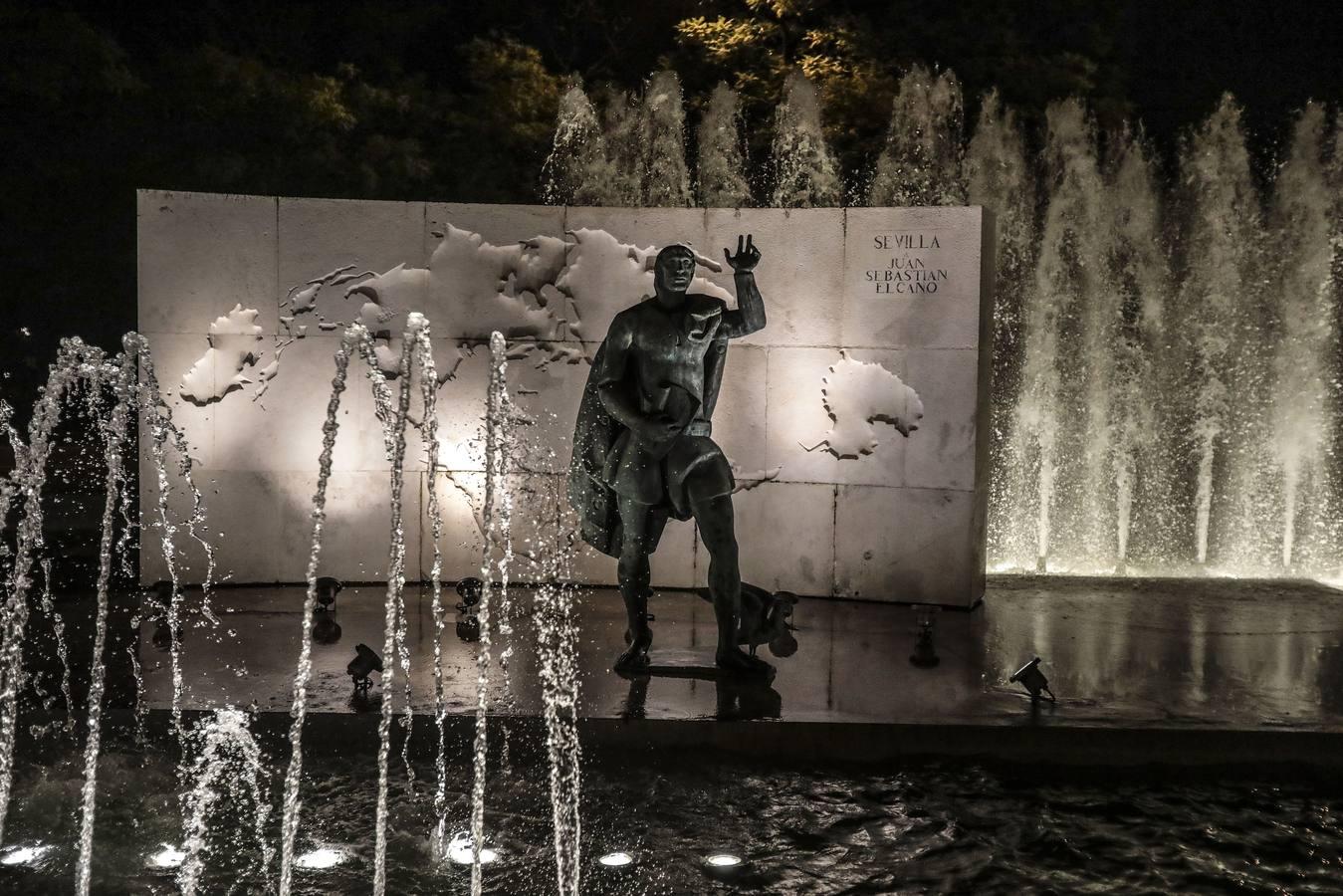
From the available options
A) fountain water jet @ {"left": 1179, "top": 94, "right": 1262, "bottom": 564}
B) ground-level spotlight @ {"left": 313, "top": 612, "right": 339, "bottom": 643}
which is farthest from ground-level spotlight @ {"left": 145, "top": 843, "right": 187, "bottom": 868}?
fountain water jet @ {"left": 1179, "top": 94, "right": 1262, "bottom": 564}

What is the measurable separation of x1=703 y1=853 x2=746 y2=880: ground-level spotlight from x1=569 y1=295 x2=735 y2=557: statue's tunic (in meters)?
2.29

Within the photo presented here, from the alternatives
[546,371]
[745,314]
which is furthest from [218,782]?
[546,371]

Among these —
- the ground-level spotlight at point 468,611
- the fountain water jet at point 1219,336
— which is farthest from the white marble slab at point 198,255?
the fountain water jet at point 1219,336

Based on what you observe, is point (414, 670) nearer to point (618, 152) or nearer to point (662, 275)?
point (662, 275)

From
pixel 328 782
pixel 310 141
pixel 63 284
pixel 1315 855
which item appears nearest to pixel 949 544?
pixel 1315 855

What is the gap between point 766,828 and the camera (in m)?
5.05

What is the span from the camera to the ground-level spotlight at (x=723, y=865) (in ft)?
15.1

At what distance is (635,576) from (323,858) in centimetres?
267

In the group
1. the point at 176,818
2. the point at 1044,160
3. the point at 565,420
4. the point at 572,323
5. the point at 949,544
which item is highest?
the point at 1044,160

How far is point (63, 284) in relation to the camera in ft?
65.4

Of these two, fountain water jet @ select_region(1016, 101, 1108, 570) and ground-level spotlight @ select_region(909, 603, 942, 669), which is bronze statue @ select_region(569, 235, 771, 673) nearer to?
ground-level spotlight @ select_region(909, 603, 942, 669)

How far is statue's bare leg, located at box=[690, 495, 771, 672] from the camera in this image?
668 centimetres

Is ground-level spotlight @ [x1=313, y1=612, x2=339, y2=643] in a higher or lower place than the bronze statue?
lower

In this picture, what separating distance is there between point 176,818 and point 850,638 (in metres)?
4.44
